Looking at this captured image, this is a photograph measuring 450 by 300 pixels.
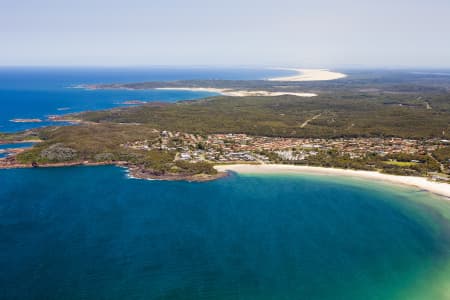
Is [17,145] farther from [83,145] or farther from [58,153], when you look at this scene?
[83,145]

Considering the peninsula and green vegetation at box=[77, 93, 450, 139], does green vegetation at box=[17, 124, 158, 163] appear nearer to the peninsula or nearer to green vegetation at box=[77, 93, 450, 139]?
the peninsula

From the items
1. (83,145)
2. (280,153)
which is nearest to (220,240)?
(280,153)

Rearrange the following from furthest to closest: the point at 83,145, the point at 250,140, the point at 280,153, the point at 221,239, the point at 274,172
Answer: the point at 250,140 → the point at 280,153 → the point at 83,145 → the point at 274,172 → the point at 221,239

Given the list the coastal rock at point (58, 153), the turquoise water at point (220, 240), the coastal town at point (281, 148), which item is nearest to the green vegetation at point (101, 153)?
the coastal rock at point (58, 153)

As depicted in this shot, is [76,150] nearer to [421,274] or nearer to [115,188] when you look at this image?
[115,188]

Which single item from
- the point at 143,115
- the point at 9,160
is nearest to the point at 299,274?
the point at 9,160

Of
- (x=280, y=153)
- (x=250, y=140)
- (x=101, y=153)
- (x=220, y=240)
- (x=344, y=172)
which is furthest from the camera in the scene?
(x=250, y=140)

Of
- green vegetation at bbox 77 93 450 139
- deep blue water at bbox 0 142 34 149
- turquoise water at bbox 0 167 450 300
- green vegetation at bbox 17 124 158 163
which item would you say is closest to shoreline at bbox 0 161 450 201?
green vegetation at bbox 17 124 158 163
